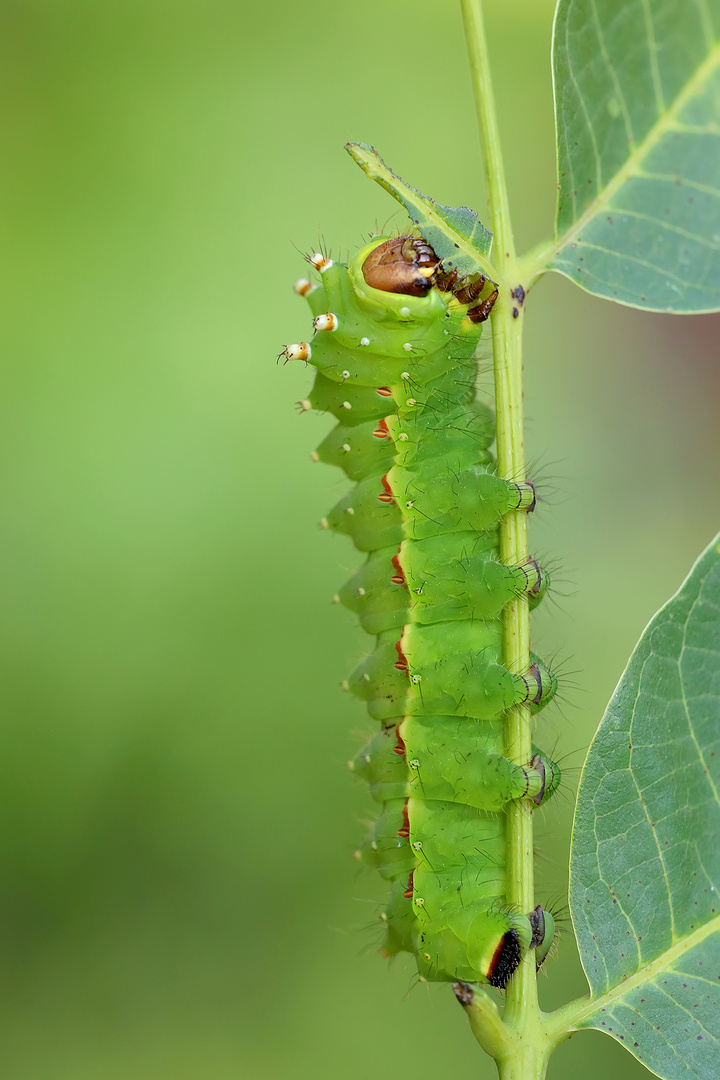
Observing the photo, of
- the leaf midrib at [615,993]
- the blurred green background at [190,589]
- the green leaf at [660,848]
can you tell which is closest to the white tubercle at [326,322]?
the green leaf at [660,848]

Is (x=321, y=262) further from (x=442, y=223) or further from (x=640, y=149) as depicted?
(x=640, y=149)

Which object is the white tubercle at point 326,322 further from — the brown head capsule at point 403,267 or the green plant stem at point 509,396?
the green plant stem at point 509,396

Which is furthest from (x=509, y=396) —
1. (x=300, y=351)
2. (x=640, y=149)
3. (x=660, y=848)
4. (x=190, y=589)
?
(x=190, y=589)

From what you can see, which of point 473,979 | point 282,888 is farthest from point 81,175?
point 473,979

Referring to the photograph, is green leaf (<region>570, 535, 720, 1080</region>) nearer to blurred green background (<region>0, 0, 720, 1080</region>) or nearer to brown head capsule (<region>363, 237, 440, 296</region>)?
brown head capsule (<region>363, 237, 440, 296</region>)

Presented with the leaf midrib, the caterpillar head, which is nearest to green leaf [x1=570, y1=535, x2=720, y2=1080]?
the leaf midrib

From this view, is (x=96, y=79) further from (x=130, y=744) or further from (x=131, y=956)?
(x=131, y=956)

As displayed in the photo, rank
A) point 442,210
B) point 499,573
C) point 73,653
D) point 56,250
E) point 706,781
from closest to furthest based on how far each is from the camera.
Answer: point 706,781 < point 442,210 < point 499,573 < point 73,653 < point 56,250
